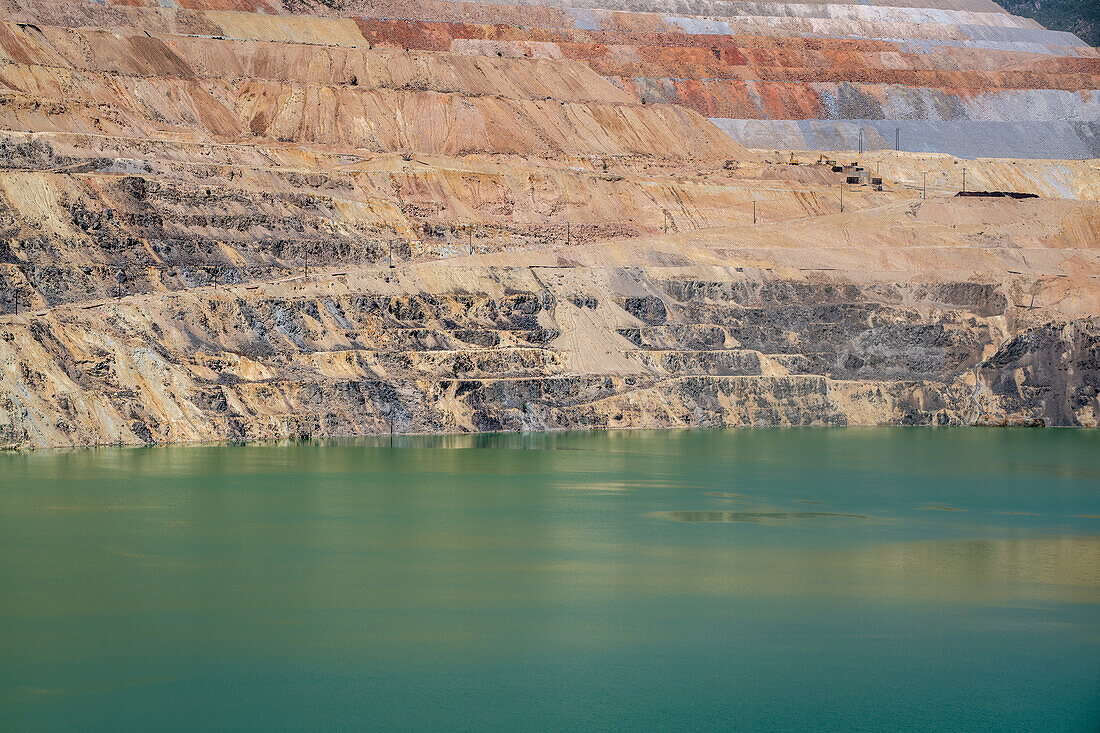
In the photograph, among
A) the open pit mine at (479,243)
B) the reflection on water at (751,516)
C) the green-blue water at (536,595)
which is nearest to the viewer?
the green-blue water at (536,595)

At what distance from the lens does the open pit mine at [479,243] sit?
67.4 m

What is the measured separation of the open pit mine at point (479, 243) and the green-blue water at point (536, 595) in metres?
8.42

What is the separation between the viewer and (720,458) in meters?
62.9

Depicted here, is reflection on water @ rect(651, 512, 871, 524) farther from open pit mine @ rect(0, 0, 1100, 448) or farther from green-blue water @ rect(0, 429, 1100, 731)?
open pit mine @ rect(0, 0, 1100, 448)

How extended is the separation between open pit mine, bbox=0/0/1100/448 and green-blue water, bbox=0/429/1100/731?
27.6 ft

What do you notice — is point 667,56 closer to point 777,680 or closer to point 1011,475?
point 1011,475

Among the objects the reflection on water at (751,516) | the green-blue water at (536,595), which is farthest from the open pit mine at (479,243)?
the reflection on water at (751,516)

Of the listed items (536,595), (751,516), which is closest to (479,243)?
(751,516)

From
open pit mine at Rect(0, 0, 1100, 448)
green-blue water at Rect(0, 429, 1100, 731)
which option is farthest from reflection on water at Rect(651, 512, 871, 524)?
open pit mine at Rect(0, 0, 1100, 448)

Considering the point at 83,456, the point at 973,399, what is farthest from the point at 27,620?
the point at 973,399

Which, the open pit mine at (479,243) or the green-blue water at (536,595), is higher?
the open pit mine at (479,243)

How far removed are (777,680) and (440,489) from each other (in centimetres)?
2448

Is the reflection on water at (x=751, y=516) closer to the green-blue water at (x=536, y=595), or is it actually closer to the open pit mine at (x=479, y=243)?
the green-blue water at (x=536, y=595)

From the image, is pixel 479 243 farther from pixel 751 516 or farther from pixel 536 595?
pixel 536 595
